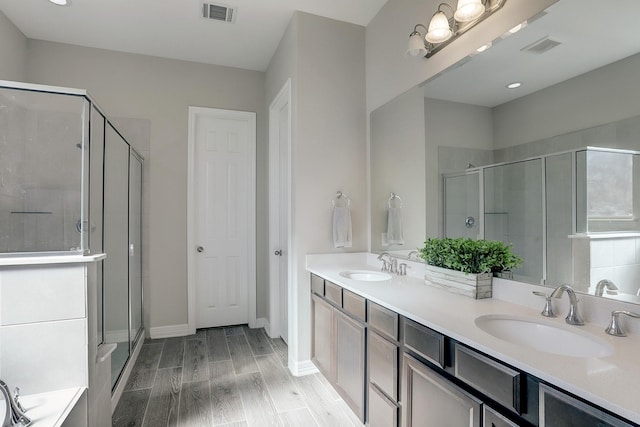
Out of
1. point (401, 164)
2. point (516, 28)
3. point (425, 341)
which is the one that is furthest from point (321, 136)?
point (425, 341)

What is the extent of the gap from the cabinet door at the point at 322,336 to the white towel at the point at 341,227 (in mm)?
474

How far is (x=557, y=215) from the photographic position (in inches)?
53.7

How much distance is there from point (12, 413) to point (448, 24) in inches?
106

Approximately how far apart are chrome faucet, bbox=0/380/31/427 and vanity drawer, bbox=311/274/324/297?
1.63 m

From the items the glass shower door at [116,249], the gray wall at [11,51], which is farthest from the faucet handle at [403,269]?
the gray wall at [11,51]

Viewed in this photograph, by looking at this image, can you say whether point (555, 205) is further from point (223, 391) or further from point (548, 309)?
point (223, 391)

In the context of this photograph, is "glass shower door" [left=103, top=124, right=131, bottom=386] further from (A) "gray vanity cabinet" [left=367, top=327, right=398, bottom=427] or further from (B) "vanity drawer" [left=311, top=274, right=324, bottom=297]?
(A) "gray vanity cabinet" [left=367, top=327, right=398, bottom=427]

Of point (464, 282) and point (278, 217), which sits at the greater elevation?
point (278, 217)

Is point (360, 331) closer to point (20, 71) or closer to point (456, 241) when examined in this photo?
point (456, 241)

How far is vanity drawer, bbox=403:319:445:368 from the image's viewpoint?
1253 mm

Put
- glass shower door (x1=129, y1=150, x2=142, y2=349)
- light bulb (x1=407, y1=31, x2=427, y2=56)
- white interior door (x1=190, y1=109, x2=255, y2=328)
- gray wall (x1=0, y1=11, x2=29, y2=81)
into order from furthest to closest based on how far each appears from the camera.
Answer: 1. white interior door (x1=190, y1=109, x2=255, y2=328)
2. glass shower door (x1=129, y1=150, x2=142, y2=349)
3. gray wall (x1=0, y1=11, x2=29, y2=81)
4. light bulb (x1=407, y1=31, x2=427, y2=56)

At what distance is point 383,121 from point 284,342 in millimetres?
2263

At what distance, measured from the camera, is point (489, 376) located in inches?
41.2

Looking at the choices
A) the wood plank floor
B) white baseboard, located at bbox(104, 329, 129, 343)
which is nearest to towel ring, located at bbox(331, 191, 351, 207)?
the wood plank floor
